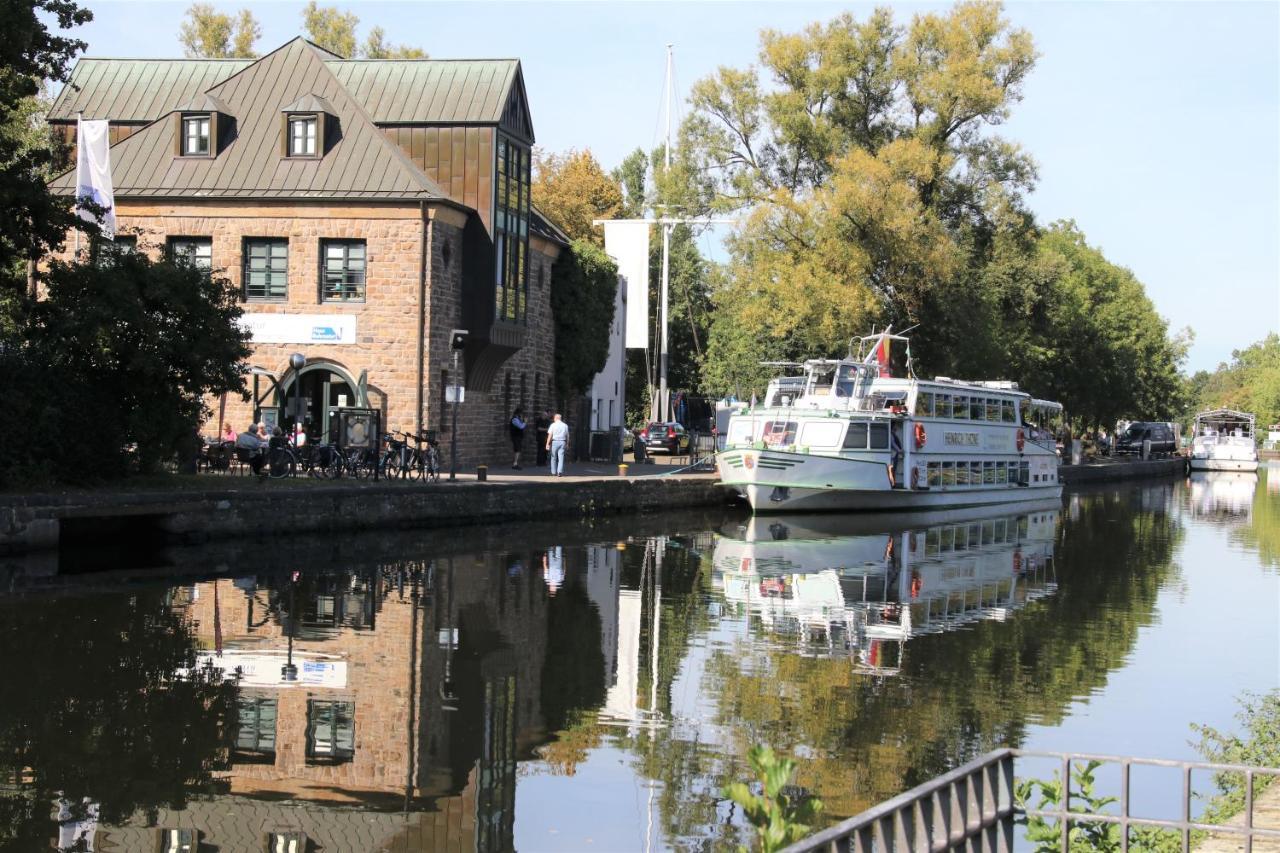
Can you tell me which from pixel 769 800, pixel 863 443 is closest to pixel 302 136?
pixel 863 443

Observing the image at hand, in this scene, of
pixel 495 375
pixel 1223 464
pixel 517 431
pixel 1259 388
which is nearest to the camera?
pixel 517 431

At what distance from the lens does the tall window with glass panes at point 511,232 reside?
38344 millimetres

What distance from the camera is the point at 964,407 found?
43625 millimetres

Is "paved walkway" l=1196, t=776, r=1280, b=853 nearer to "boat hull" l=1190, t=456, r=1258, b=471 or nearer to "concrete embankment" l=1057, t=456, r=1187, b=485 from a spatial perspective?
"concrete embankment" l=1057, t=456, r=1187, b=485

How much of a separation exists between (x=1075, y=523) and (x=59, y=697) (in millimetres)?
33401

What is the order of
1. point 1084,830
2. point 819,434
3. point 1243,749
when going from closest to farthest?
point 1084,830 < point 1243,749 < point 819,434

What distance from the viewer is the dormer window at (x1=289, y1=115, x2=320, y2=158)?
37.2 meters

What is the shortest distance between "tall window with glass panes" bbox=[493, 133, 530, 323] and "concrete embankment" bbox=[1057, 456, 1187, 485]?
25206 mm

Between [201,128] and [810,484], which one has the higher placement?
[201,128]

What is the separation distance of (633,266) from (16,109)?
31.1 meters

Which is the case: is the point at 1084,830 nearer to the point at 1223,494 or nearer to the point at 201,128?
the point at 201,128

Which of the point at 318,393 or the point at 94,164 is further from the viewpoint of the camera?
the point at 318,393

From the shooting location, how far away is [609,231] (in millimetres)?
54562

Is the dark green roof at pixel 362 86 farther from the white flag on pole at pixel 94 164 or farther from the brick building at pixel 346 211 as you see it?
the white flag on pole at pixel 94 164
